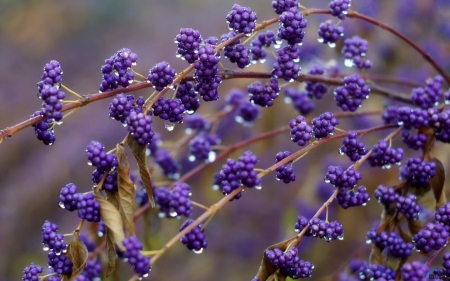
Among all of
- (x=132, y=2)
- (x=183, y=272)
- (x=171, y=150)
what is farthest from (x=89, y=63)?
(x=171, y=150)

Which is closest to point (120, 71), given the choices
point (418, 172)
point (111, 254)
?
point (111, 254)

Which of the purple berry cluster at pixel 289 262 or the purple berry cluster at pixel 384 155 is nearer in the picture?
the purple berry cluster at pixel 289 262

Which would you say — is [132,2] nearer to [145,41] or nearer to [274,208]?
[145,41]

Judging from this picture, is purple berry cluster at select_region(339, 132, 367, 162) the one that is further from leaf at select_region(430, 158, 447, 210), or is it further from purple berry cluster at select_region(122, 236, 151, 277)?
purple berry cluster at select_region(122, 236, 151, 277)

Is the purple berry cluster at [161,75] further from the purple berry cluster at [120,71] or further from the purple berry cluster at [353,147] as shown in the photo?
the purple berry cluster at [353,147]

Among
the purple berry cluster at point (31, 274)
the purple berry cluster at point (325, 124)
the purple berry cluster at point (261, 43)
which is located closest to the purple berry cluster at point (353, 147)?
the purple berry cluster at point (325, 124)

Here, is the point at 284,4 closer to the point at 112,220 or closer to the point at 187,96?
the point at 187,96
